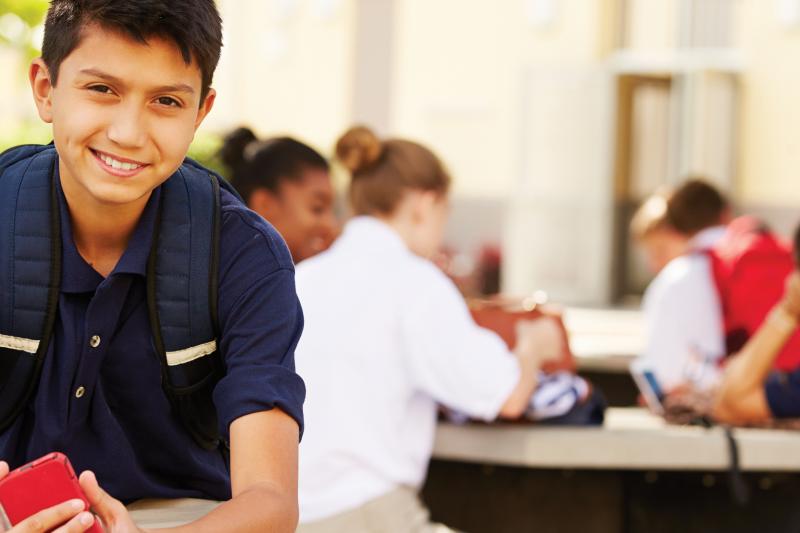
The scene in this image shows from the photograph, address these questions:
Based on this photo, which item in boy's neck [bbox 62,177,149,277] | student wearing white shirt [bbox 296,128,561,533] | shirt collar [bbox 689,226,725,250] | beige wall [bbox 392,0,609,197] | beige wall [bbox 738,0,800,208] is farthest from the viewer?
beige wall [bbox 392,0,609,197]

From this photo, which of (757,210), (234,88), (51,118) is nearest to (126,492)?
(51,118)

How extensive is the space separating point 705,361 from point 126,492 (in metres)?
3.26

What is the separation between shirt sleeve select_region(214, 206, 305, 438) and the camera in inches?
60.0

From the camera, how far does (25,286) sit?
1531 mm

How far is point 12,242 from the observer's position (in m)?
1.54

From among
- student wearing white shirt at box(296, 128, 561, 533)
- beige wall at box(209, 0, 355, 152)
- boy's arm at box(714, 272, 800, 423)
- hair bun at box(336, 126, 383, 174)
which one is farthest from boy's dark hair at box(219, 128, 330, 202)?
beige wall at box(209, 0, 355, 152)

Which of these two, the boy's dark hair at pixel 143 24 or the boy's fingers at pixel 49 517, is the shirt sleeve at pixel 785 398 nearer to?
the boy's dark hair at pixel 143 24

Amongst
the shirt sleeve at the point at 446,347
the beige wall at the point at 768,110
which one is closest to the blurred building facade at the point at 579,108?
the beige wall at the point at 768,110

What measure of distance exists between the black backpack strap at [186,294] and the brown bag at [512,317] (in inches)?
78.9

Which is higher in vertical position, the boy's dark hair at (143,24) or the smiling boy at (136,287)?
the boy's dark hair at (143,24)

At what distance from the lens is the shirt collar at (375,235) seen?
3090mm

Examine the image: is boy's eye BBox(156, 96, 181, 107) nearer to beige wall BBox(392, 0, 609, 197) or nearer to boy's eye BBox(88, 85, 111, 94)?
boy's eye BBox(88, 85, 111, 94)

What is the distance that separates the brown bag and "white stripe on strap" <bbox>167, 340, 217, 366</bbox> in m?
2.02

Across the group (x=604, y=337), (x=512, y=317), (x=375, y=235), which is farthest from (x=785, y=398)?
(x=604, y=337)
